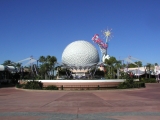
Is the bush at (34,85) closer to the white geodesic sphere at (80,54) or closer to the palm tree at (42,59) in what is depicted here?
the palm tree at (42,59)

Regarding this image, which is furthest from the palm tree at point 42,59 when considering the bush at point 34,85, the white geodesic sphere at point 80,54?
the bush at point 34,85

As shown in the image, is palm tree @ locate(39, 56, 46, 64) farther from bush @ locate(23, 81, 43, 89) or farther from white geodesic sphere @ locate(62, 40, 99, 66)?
bush @ locate(23, 81, 43, 89)

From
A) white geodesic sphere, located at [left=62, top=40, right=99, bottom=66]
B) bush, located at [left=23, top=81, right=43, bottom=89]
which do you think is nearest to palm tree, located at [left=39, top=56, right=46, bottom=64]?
white geodesic sphere, located at [left=62, top=40, right=99, bottom=66]

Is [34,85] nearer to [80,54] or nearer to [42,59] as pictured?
[42,59]

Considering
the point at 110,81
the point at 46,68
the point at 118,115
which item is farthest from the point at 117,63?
the point at 118,115

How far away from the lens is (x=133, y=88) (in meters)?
33.8

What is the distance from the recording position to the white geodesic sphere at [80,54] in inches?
2788

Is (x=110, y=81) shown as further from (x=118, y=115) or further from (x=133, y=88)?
(x=118, y=115)

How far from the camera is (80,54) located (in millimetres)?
70562

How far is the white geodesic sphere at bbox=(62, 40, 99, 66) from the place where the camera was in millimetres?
70812

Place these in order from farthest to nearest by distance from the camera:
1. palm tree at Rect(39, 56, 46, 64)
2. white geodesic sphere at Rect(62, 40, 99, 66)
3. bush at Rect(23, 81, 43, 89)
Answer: white geodesic sphere at Rect(62, 40, 99, 66) → palm tree at Rect(39, 56, 46, 64) → bush at Rect(23, 81, 43, 89)

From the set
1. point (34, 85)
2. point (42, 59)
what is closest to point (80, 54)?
point (42, 59)

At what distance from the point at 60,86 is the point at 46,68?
2571cm

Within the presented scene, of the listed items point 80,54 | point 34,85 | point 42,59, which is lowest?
point 34,85
